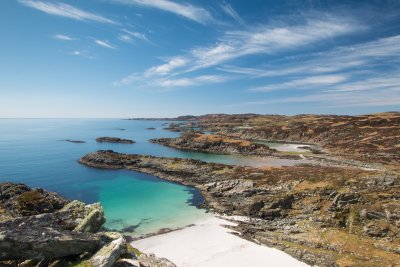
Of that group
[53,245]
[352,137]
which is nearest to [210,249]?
[53,245]

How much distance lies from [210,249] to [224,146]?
3088 inches

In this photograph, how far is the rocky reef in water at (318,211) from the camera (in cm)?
2869

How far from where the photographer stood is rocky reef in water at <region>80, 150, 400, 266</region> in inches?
1129

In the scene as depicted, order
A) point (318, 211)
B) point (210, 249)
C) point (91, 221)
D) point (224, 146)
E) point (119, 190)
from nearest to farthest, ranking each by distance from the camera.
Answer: point (91, 221)
point (210, 249)
point (318, 211)
point (119, 190)
point (224, 146)

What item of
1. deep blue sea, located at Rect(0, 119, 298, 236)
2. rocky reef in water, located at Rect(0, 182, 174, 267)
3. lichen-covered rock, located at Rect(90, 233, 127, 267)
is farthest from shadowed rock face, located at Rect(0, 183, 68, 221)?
lichen-covered rock, located at Rect(90, 233, 127, 267)

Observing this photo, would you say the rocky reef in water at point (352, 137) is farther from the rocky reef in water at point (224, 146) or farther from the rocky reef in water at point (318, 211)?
the rocky reef in water at point (318, 211)

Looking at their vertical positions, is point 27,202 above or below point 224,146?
below

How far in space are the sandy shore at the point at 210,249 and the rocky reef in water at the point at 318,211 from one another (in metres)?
1.73

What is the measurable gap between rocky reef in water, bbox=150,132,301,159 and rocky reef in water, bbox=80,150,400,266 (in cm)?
3852

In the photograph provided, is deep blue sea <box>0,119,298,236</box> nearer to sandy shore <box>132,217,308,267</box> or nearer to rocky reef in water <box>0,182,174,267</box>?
sandy shore <box>132,217,308,267</box>

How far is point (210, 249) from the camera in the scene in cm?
3138

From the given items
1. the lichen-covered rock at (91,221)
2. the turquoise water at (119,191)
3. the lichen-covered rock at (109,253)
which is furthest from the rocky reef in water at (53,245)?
the turquoise water at (119,191)

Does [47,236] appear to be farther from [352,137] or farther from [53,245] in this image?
[352,137]

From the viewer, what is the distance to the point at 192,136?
4998 inches
